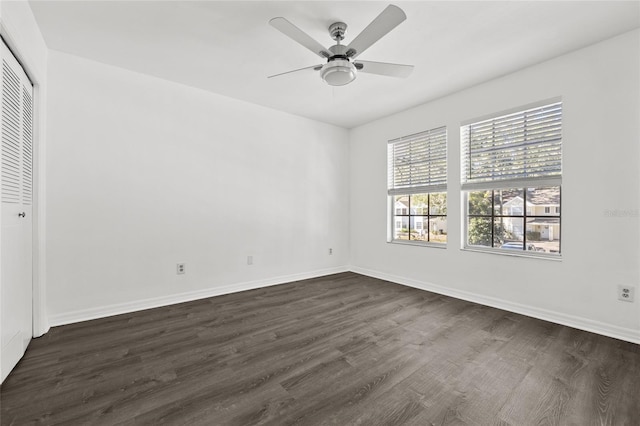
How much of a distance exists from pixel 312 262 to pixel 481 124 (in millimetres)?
3131

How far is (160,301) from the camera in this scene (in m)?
3.22

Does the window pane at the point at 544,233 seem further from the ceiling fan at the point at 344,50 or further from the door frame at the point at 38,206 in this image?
the door frame at the point at 38,206

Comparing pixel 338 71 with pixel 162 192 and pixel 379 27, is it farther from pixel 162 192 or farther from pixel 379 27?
pixel 162 192

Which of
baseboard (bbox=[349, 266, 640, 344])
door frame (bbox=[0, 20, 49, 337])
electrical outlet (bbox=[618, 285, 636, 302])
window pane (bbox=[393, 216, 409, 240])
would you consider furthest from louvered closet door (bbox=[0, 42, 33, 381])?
electrical outlet (bbox=[618, 285, 636, 302])

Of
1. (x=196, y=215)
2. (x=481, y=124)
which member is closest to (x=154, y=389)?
(x=196, y=215)

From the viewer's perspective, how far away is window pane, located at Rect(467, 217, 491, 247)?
3404 mm

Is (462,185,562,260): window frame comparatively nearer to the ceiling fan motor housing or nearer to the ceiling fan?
the ceiling fan

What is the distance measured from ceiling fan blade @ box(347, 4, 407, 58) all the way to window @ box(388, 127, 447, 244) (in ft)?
7.03

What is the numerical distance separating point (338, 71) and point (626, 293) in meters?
3.11

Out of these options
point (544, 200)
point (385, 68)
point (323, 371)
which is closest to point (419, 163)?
point (544, 200)

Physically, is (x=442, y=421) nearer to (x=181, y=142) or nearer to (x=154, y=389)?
(x=154, y=389)

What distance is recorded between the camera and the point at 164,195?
3.28 metres

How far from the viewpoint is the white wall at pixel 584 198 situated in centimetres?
238

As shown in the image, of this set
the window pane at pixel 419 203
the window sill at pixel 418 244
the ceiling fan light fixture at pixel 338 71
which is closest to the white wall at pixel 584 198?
the window sill at pixel 418 244
